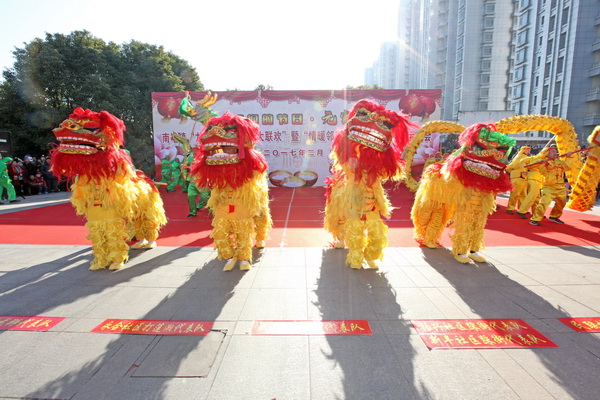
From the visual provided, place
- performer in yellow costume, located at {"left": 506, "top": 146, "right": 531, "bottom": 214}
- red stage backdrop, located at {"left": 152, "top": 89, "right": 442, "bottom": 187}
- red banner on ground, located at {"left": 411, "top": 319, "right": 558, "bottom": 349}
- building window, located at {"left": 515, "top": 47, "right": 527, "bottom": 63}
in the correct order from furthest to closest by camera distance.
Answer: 1. building window, located at {"left": 515, "top": 47, "right": 527, "bottom": 63}
2. red stage backdrop, located at {"left": 152, "top": 89, "right": 442, "bottom": 187}
3. performer in yellow costume, located at {"left": 506, "top": 146, "right": 531, "bottom": 214}
4. red banner on ground, located at {"left": 411, "top": 319, "right": 558, "bottom": 349}

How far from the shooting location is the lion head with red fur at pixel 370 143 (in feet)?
10.7

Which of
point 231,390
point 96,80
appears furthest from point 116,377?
point 96,80

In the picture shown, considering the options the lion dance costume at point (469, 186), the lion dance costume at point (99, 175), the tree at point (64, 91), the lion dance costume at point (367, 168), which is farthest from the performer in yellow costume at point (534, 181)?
the tree at point (64, 91)

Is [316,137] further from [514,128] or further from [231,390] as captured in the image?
[231,390]

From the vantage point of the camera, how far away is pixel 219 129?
323 centimetres

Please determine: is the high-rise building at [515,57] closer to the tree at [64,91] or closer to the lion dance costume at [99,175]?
the tree at [64,91]

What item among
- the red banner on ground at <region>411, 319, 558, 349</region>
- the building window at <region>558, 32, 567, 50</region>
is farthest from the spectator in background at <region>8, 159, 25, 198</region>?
the building window at <region>558, 32, 567, 50</region>

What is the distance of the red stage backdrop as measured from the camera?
11.4 meters

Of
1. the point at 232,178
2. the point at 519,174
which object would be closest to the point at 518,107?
the point at 519,174

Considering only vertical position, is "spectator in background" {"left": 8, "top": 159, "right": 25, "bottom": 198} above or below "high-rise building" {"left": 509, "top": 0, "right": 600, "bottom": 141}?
below

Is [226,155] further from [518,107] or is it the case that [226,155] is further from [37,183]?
[518,107]

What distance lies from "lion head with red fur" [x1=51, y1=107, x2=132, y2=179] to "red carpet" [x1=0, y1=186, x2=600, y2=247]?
5.72 feet

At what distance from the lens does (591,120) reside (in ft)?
70.4

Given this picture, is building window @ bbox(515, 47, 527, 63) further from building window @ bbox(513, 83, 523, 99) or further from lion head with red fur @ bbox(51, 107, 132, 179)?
lion head with red fur @ bbox(51, 107, 132, 179)
